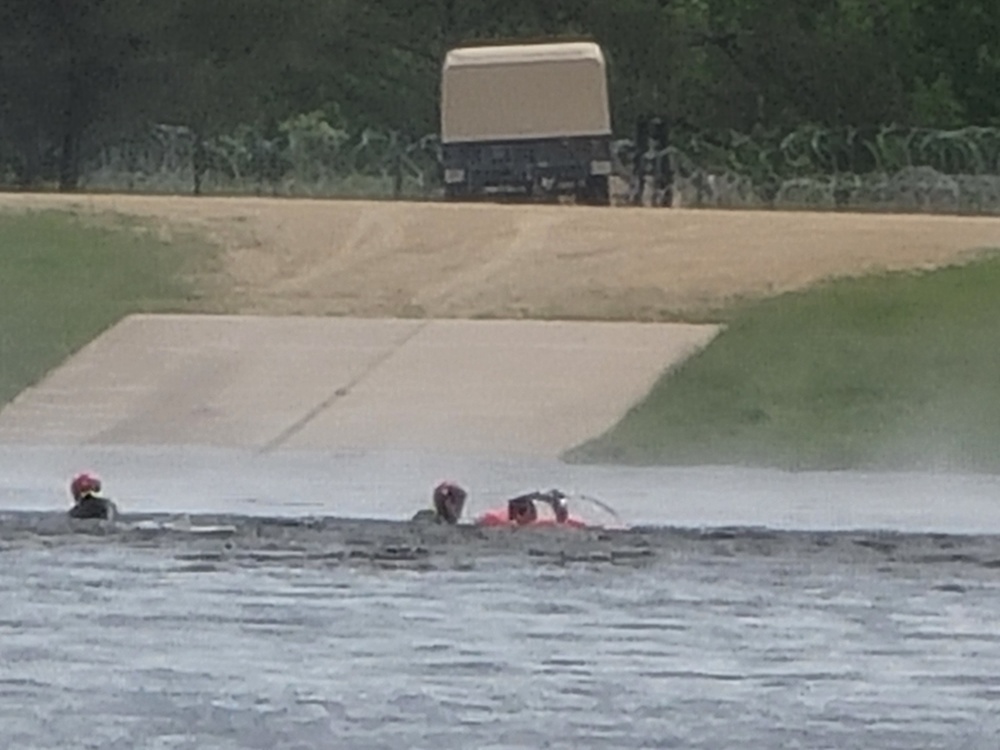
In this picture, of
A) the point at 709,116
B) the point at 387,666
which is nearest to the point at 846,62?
the point at 709,116

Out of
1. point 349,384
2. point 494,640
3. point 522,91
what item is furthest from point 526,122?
point 494,640

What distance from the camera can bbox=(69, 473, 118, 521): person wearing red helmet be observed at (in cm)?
90

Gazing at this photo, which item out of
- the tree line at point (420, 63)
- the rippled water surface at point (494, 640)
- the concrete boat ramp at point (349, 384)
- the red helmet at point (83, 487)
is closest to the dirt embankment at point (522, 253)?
the concrete boat ramp at point (349, 384)

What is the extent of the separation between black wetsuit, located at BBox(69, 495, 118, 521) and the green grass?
86 cm

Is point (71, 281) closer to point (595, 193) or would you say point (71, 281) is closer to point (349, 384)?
point (349, 384)

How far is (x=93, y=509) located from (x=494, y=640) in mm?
250

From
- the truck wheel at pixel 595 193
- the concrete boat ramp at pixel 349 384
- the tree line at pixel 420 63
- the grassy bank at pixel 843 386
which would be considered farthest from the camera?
the tree line at pixel 420 63

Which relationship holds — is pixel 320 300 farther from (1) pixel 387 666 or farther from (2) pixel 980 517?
(1) pixel 387 666

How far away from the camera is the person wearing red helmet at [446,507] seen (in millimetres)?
921

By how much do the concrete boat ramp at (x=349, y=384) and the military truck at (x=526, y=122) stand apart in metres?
0.27

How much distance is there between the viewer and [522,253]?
197cm

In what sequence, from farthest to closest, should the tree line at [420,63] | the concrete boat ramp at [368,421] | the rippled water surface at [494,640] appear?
the tree line at [420,63]
the concrete boat ramp at [368,421]
the rippled water surface at [494,640]

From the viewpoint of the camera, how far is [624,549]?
825 millimetres

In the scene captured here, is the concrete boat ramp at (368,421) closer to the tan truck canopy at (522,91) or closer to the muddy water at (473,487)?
the muddy water at (473,487)
